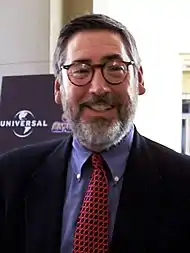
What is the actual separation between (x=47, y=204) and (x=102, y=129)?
275 millimetres

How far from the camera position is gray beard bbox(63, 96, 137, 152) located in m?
1.33

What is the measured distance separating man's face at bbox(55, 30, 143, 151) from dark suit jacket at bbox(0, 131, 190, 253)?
0.11 m

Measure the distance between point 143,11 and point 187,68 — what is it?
1.30 metres

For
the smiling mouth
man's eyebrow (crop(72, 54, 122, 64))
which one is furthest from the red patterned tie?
man's eyebrow (crop(72, 54, 122, 64))

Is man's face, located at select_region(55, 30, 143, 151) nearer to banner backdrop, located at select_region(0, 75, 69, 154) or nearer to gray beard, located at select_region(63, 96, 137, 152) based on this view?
gray beard, located at select_region(63, 96, 137, 152)

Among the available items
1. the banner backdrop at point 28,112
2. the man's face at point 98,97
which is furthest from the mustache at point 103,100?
the banner backdrop at point 28,112

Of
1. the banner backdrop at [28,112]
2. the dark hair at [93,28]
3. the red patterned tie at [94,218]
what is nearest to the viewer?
the red patterned tie at [94,218]

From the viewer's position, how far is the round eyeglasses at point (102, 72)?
1.29 m

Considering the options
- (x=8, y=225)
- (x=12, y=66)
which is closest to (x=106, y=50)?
(x=8, y=225)

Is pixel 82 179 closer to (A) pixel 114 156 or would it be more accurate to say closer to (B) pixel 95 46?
(A) pixel 114 156

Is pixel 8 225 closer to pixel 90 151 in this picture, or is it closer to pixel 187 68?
pixel 90 151

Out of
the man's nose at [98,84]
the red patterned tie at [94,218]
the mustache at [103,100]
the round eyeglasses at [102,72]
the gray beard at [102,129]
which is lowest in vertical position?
the red patterned tie at [94,218]

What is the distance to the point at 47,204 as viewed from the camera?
136 cm

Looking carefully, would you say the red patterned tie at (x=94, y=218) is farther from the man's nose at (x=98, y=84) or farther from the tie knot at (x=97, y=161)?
the man's nose at (x=98, y=84)
